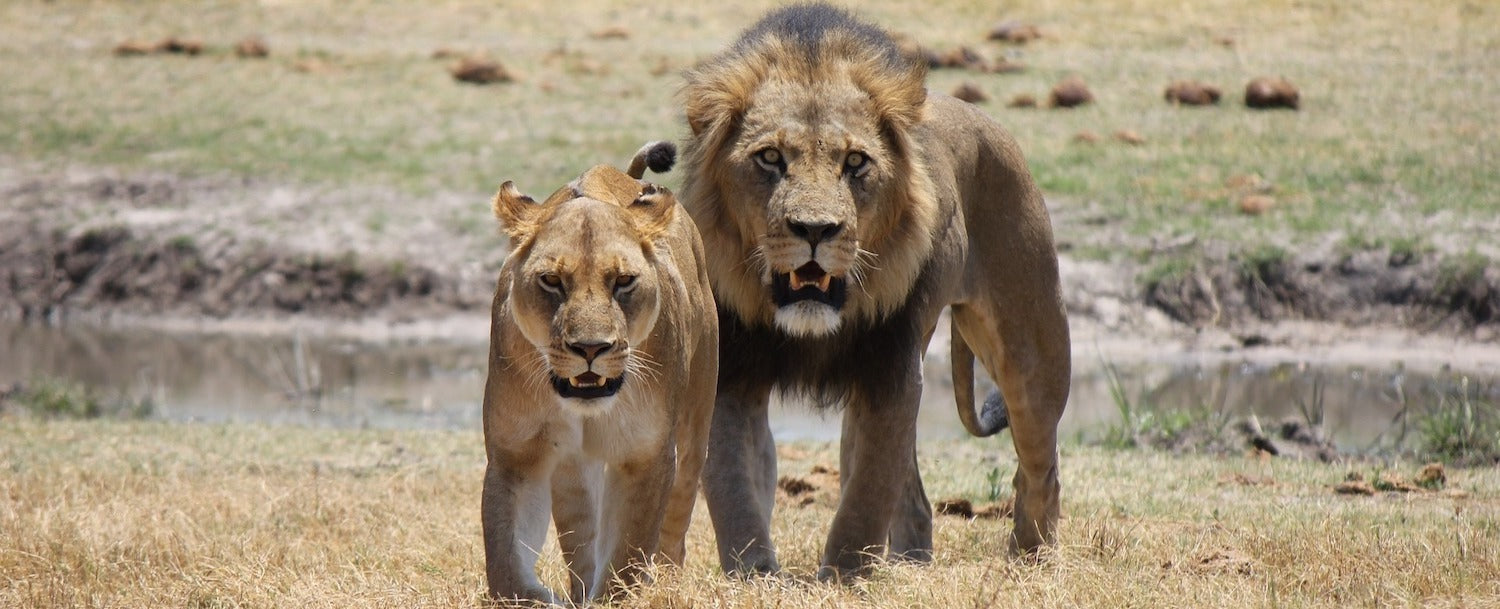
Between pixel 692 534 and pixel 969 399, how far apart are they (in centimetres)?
114

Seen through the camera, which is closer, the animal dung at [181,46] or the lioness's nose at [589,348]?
the lioness's nose at [589,348]

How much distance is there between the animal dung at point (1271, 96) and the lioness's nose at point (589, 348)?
14840 millimetres

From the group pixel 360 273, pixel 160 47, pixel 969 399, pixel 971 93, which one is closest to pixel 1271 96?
pixel 971 93

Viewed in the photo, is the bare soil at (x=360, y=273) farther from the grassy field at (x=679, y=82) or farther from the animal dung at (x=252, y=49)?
the animal dung at (x=252, y=49)

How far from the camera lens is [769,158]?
482 centimetres

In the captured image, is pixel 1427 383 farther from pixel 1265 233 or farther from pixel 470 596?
pixel 470 596

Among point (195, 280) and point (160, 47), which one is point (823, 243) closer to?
point (195, 280)

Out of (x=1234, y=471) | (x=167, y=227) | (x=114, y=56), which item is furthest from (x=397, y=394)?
(x=114, y=56)

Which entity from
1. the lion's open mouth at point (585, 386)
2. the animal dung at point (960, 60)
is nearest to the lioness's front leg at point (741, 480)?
the lion's open mouth at point (585, 386)

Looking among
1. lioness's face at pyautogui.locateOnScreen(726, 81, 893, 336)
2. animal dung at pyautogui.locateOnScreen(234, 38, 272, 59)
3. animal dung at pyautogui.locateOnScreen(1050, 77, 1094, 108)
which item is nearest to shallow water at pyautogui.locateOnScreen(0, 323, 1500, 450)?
lioness's face at pyautogui.locateOnScreen(726, 81, 893, 336)

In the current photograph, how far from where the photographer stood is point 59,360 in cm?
1288

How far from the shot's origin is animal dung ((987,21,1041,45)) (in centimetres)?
2230

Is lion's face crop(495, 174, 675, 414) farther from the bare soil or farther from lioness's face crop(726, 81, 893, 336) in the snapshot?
the bare soil

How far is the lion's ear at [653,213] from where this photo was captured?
4.29 metres
